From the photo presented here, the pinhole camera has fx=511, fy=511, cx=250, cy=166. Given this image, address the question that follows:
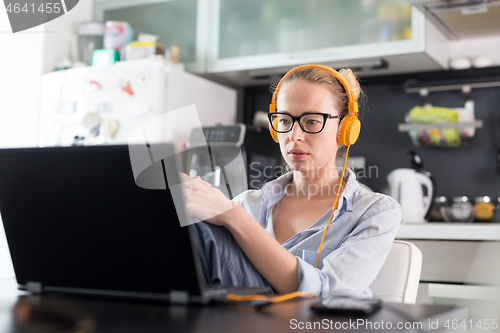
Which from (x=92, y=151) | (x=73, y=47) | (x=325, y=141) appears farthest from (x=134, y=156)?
(x=73, y=47)

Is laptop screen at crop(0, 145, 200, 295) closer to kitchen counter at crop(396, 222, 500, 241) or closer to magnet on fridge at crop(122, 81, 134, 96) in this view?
kitchen counter at crop(396, 222, 500, 241)

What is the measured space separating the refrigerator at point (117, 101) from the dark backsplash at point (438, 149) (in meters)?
0.83

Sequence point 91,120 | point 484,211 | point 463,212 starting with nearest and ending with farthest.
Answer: point 463,212 < point 484,211 < point 91,120

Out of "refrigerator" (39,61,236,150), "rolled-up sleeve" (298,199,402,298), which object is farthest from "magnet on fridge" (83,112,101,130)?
"rolled-up sleeve" (298,199,402,298)

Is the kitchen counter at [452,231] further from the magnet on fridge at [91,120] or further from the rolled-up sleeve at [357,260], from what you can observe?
the magnet on fridge at [91,120]

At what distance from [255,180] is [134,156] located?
181 centimetres

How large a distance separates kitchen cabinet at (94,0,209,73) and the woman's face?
1.58 metres

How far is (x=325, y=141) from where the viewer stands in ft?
3.67

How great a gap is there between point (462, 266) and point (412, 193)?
0.39 m

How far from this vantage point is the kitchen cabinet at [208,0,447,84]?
2188mm

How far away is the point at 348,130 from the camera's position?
115 centimetres

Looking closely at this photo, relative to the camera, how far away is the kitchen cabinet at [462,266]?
1810 millimetres

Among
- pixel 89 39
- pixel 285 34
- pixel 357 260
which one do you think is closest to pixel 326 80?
pixel 357 260

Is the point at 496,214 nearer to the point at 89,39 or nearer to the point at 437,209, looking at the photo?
the point at 437,209
